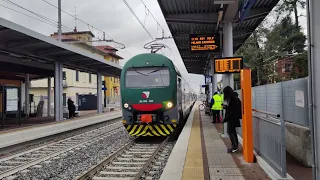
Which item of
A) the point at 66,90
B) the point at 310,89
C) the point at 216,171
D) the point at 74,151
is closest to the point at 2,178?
the point at 74,151

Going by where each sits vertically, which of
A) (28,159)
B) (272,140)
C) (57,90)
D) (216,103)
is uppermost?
(57,90)

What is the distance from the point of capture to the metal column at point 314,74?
130 inches

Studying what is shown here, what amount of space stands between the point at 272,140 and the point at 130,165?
12.4ft

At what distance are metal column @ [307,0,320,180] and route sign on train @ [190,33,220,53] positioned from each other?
888 centimetres

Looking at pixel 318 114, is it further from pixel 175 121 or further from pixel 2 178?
pixel 175 121

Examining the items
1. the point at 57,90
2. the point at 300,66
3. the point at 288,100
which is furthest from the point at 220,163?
the point at 300,66

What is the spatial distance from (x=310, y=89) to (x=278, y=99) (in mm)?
4868

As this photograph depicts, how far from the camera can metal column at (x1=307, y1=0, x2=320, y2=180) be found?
3297mm

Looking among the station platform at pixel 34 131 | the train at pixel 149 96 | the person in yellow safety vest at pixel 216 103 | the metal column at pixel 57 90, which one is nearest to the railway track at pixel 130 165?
the train at pixel 149 96

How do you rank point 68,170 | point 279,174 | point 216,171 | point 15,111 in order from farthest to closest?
point 15,111 < point 68,170 < point 216,171 < point 279,174

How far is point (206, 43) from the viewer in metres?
12.3

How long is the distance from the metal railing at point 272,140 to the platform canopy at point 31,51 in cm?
888

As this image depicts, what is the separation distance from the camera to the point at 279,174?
17.6 ft

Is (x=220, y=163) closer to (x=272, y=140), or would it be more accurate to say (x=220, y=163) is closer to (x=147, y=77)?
(x=272, y=140)
